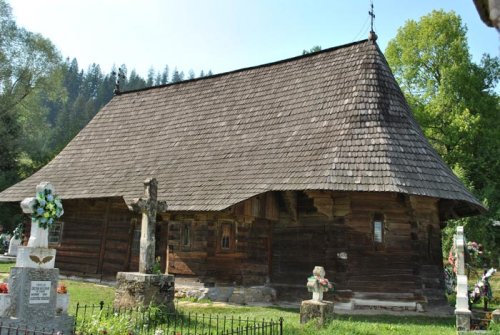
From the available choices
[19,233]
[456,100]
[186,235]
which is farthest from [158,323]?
[456,100]

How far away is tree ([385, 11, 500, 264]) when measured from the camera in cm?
2272

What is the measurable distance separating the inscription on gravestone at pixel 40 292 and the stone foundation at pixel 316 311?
4.24 metres

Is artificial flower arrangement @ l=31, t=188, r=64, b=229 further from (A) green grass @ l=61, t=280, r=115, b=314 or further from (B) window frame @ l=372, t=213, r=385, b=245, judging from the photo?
(B) window frame @ l=372, t=213, r=385, b=245

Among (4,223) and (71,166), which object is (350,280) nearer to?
(71,166)

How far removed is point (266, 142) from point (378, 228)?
408 cm

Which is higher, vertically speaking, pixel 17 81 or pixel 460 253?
pixel 17 81

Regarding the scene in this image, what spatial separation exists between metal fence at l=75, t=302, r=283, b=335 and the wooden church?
7.96ft

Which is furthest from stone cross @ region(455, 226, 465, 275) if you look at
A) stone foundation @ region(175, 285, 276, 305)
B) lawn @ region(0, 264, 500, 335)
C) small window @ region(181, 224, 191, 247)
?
small window @ region(181, 224, 191, 247)

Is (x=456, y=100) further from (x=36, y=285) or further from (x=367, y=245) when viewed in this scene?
(x=36, y=285)

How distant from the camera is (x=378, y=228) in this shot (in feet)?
40.3

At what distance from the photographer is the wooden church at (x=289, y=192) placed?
1198 cm

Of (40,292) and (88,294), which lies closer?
(40,292)

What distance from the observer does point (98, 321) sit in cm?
713

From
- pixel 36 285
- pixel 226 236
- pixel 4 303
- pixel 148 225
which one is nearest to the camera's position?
pixel 4 303
